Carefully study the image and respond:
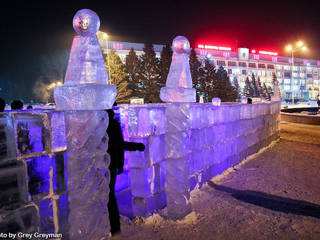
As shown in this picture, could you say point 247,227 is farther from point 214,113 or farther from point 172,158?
point 214,113

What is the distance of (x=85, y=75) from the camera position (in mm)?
2223

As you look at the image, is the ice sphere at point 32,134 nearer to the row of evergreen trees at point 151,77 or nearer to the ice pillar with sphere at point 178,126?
the ice pillar with sphere at point 178,126

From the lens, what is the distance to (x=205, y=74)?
138ft

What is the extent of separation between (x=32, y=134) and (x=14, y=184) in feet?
1.44

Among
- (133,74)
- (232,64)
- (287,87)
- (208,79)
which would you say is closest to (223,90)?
(208,79)

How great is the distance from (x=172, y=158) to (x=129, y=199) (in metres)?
1.29

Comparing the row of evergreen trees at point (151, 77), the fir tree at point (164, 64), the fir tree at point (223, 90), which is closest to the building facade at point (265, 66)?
the row of evergreen trees at point (151, 77)

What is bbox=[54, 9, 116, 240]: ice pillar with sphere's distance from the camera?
7.08ft

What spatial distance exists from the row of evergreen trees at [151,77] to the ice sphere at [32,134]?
34.7 m

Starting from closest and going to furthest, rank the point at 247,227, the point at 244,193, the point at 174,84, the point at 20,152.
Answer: the point at 20,152 < the point at 247,227 < the point at 174,84 < the point at 244,193

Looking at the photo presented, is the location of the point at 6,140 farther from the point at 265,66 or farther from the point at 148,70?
the point at 265,66

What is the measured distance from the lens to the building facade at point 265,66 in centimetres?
7056

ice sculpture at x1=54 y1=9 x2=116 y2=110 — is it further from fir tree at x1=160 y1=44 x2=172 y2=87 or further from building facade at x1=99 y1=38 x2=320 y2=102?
building facade at x1=99 y1=38 x2=320 y2=102

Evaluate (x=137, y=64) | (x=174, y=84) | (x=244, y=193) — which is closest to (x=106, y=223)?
(x=174, y=84)
